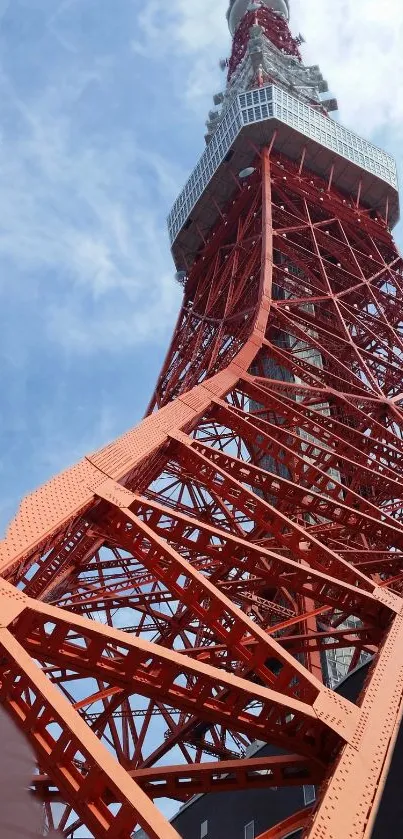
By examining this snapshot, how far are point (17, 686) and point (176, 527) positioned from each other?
345 cm

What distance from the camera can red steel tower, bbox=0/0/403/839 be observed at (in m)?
5.05

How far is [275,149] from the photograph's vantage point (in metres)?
27.8

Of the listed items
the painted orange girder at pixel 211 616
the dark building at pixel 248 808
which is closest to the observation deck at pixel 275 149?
the painted orange girder at pixel 211 616

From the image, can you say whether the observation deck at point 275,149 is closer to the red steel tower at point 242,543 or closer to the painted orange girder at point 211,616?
the red steel tower at point 242,543

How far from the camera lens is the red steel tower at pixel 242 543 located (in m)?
5.05

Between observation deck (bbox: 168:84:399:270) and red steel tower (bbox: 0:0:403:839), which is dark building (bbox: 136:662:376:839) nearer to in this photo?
red steel tower (bbox: 0:0:403:839)

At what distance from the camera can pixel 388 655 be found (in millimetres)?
6824

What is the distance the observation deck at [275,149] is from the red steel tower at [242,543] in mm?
78

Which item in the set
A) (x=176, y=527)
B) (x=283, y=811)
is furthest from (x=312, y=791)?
(x=176, y=527)

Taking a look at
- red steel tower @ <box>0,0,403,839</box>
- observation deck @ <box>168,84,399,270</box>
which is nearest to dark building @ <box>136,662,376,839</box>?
red steel tower @ <box>0,0,403,839</box>

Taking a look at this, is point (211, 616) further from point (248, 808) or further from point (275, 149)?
point (275, 149)

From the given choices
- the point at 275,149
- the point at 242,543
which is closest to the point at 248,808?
the point at 242,543

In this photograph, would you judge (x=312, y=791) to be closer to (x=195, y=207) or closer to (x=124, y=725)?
(x=124, y=725)

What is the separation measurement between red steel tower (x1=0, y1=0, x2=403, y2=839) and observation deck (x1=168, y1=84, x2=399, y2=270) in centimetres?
8
